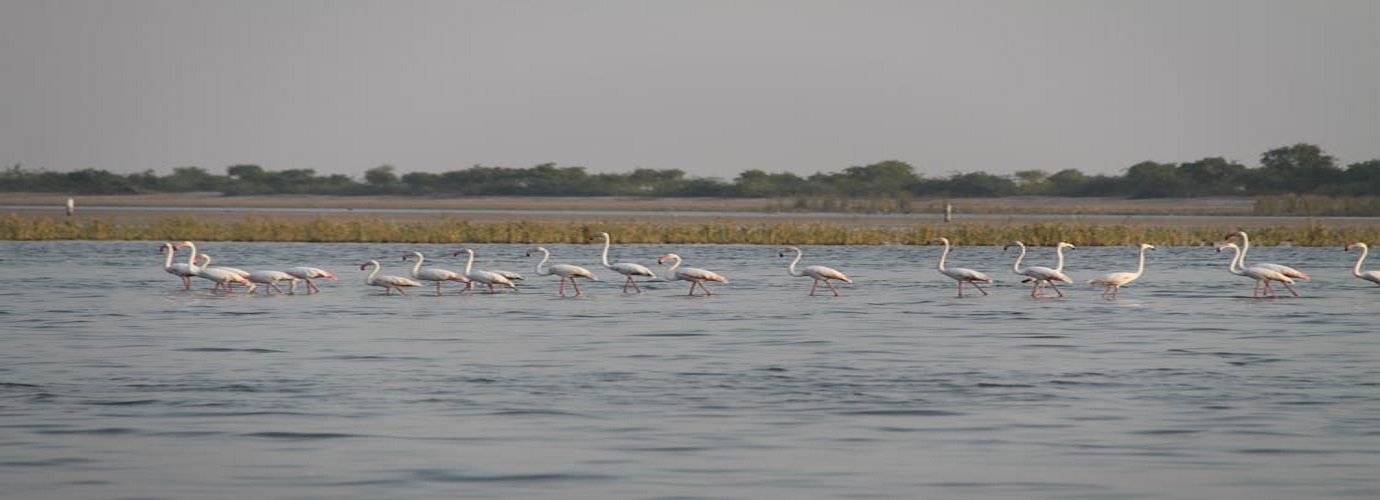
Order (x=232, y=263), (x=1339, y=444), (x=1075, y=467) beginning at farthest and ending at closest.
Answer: (x=232, y=263)
(x=1339, y=444)
(x=1075, y=467)

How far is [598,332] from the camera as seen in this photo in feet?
78.4

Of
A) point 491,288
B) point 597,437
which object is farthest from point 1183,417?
point 491,288

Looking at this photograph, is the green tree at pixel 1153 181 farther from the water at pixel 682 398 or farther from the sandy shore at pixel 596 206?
the water at pixel 682 398

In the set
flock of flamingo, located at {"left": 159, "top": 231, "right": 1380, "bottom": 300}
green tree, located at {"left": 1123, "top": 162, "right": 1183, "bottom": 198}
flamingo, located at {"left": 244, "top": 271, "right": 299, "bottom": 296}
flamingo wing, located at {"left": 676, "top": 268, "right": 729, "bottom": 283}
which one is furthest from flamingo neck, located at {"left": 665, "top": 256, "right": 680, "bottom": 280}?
green tree, located at {"left": 1123, "top": 162, "right": 1183, "bottom": 198}

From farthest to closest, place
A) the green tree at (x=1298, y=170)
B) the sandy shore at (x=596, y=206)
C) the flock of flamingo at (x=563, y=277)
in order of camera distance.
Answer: the green tree at (x=1298, y=170) < the sandy shore at (x=596, y=206) < the flock of flamingo at (x=563, y=277)

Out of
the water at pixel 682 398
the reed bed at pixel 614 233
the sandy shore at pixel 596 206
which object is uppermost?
the water at pixel 682 398

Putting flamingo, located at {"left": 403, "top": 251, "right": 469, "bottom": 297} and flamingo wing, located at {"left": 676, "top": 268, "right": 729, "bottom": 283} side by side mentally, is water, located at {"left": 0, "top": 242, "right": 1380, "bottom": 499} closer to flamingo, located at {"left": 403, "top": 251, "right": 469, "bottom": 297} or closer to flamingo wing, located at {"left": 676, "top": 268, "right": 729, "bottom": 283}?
flamingo, located at {"left": 403, "top": 251, "right": 469, "bottom": 297}

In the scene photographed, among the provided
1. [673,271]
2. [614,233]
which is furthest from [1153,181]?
[673,271]

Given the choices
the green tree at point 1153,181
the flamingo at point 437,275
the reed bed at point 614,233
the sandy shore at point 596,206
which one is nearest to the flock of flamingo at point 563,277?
the flamingo at point 437,275

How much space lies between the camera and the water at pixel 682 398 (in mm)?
12258

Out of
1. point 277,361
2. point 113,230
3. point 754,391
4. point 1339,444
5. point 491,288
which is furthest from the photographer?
point 113,230

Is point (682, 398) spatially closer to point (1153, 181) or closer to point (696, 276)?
point (696, 276)

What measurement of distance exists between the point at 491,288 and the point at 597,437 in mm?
19243

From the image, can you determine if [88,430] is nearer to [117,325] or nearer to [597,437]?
[597,437]
